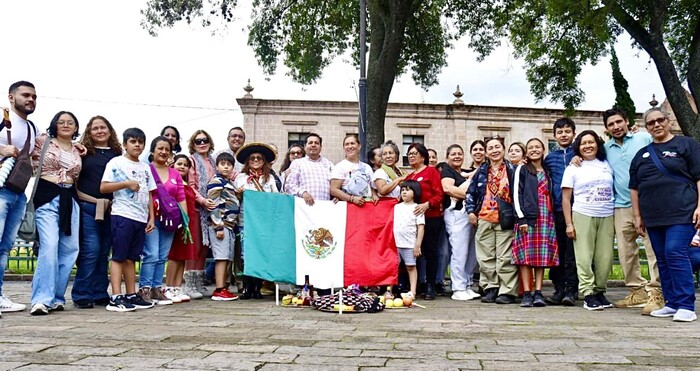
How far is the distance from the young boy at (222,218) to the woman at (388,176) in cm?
176

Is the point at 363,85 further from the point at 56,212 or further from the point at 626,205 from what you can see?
the point at 56,212

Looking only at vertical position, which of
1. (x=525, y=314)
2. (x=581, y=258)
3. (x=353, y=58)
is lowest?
(x=525, y=314)

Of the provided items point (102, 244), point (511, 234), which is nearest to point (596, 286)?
point (511, 234)

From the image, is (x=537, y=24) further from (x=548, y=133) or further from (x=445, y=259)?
(x=548, y=133)

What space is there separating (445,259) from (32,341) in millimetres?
5280

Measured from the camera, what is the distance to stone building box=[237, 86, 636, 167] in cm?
3322

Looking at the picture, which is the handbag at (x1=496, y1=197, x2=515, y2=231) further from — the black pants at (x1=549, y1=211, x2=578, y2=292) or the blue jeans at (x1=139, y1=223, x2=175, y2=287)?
the blue jeans at (x1=139, y1=223, x2=175, y2=287)

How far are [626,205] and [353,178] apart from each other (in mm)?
3078

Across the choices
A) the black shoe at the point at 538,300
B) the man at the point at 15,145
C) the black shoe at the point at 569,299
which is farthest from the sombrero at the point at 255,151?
the black shoe at the point at 569,299

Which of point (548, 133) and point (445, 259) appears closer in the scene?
point (445, 259)

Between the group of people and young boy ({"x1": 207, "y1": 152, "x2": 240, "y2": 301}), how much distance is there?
0.06 ft

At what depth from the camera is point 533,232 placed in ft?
22.4

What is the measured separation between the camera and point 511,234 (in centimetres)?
711

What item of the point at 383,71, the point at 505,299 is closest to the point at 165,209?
the point at 505,299
